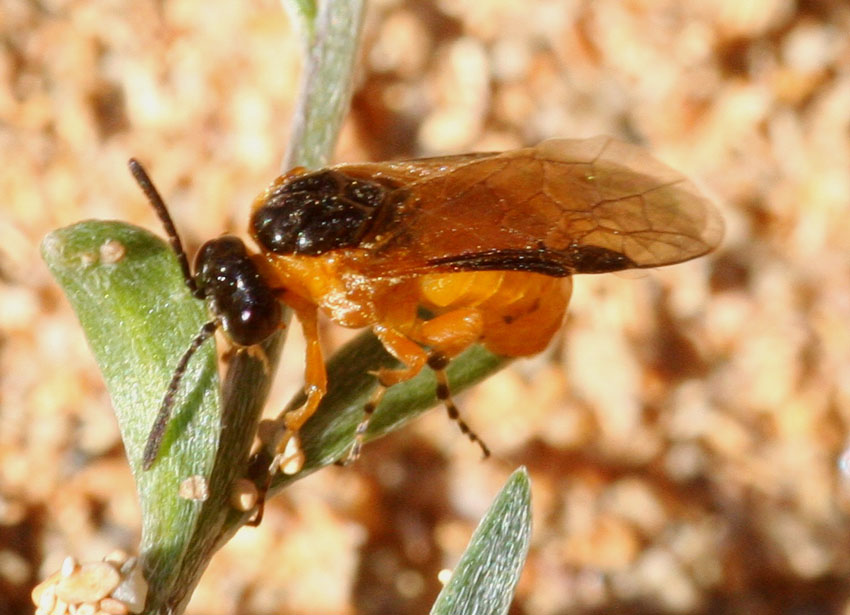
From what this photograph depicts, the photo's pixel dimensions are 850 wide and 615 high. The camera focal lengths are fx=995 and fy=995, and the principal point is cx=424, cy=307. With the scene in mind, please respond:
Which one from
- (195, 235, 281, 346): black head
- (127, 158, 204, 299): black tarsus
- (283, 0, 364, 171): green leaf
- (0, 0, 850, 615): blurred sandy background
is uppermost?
(283, 0, 364, 171): green leaf

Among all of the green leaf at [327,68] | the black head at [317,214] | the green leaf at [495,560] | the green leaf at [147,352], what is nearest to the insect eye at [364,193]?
the black head at [317,214]

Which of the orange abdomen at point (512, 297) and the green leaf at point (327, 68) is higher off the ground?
the green leaf at point (327, 68)

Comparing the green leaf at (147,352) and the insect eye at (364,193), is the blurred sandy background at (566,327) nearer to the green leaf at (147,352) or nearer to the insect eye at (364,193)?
the insect eye at (364,193)

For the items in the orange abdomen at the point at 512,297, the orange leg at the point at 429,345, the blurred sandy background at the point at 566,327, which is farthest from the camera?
the blurred sandy background at the point at 566,327

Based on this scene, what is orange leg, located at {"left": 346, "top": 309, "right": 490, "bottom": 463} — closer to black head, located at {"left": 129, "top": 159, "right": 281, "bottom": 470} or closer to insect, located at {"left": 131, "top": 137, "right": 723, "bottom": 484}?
insect, located at {"left": 131, "top": 137, "right": 723, "bottom": 484}

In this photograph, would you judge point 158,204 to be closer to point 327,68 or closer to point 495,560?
point 327,68

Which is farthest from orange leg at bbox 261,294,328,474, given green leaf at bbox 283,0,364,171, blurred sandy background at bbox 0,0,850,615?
blurred sandy background at bbox 0,0,850,615

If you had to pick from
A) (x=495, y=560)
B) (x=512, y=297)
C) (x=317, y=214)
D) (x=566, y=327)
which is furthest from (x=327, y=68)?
(x=566, y=327)

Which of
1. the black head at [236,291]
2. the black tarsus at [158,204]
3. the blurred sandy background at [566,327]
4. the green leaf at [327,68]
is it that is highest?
the green leaf at [327,68]
